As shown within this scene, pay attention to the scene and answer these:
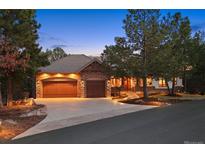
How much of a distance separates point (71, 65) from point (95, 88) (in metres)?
3.56

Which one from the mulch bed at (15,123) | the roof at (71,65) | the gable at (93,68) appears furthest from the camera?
the roof at (71,65)

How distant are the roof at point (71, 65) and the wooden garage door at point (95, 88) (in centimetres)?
172

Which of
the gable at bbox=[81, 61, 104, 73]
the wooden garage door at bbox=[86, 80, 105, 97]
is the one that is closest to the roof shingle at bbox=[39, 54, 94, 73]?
the gable at bbox=[81, 61, 104, 73]

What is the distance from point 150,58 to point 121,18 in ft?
11.8

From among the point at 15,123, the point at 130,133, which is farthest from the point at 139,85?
the point at 130,133

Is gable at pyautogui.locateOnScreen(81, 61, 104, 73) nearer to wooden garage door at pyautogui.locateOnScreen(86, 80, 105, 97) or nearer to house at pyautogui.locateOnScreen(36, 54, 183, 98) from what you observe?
house at pyautogui.locateOnScreen(36, 54, 183, 98)

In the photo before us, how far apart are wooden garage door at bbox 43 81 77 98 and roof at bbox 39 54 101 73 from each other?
3.75 feet

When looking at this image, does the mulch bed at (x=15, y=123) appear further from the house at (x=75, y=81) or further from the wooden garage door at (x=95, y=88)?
the wooden garage door at (x=95, y=88)

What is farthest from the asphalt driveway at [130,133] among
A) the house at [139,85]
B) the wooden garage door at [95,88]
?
the house at [139,85]

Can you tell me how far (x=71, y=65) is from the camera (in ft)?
90.7

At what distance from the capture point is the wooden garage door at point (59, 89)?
2623 centimetres

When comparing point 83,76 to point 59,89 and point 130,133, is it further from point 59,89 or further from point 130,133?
point 130,133

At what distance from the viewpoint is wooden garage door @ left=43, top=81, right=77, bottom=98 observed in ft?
86.1
